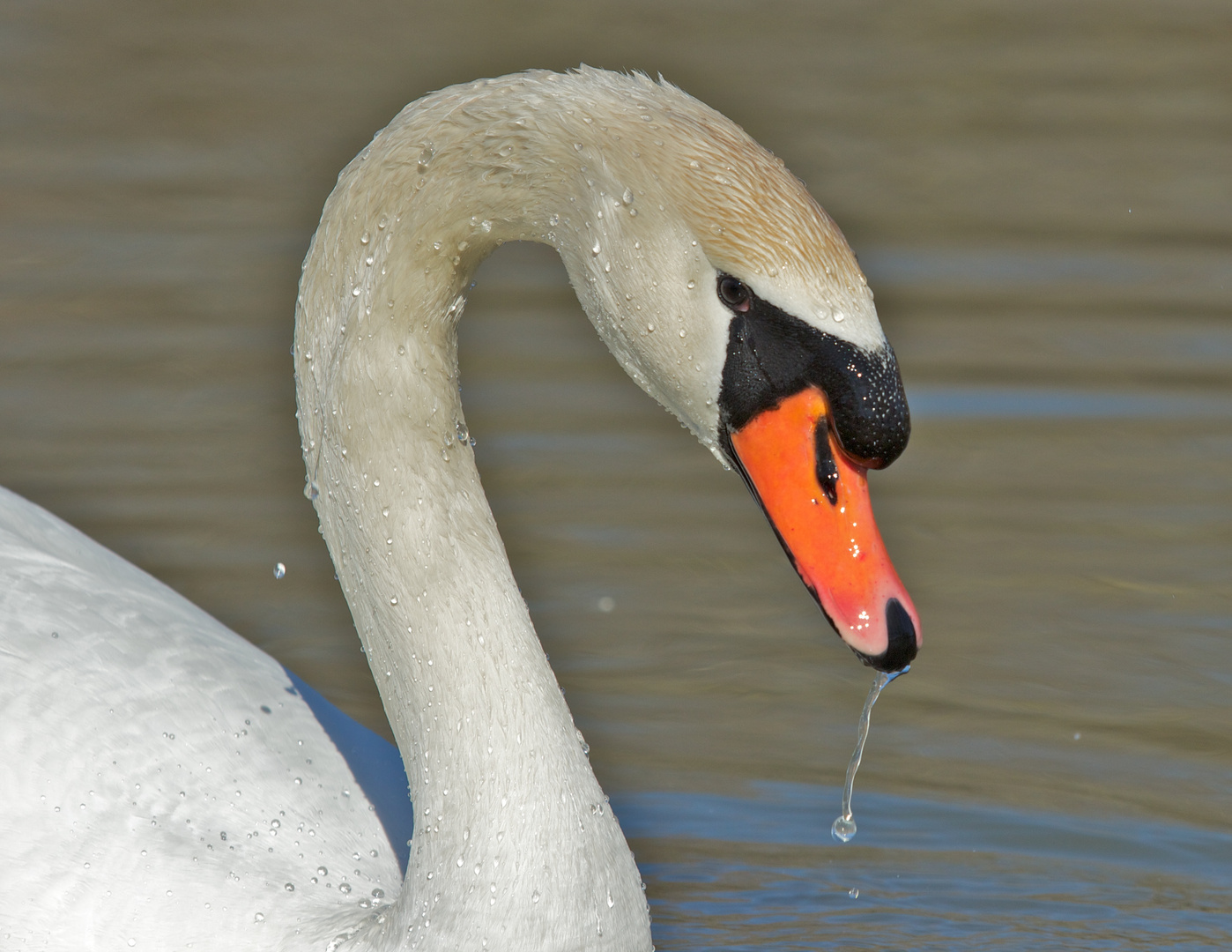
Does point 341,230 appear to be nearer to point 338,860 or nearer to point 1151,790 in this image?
point 338,860

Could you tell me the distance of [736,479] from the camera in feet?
21.5

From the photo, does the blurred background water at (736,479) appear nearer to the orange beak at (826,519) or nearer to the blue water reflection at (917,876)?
the blue water reflection at (917,876)

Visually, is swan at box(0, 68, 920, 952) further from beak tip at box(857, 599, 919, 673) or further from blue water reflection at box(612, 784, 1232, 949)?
blue water reflection at box(612, 784, 1232, 949)

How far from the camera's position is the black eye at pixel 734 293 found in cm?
299

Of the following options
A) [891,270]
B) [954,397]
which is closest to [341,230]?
[954,397]

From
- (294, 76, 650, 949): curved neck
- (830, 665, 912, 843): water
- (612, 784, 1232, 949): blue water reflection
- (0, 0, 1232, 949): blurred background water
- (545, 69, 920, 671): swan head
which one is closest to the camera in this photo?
(545, 69, 920, 671): swan head

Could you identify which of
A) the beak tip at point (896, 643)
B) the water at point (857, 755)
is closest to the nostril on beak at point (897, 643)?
the beak tip at point (896, 643)

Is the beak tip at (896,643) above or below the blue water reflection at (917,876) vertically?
above

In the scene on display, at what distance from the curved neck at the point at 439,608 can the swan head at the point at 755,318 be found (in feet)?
0.79

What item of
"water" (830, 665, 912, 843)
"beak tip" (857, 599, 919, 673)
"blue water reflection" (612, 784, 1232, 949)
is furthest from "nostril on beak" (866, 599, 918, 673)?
"blue water reflection" (612, 784, 1232, 949)

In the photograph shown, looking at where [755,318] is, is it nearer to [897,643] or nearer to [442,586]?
[897,643]

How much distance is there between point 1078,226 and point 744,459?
19.3 feet

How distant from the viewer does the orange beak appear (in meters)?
2.97

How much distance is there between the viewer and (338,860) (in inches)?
143
